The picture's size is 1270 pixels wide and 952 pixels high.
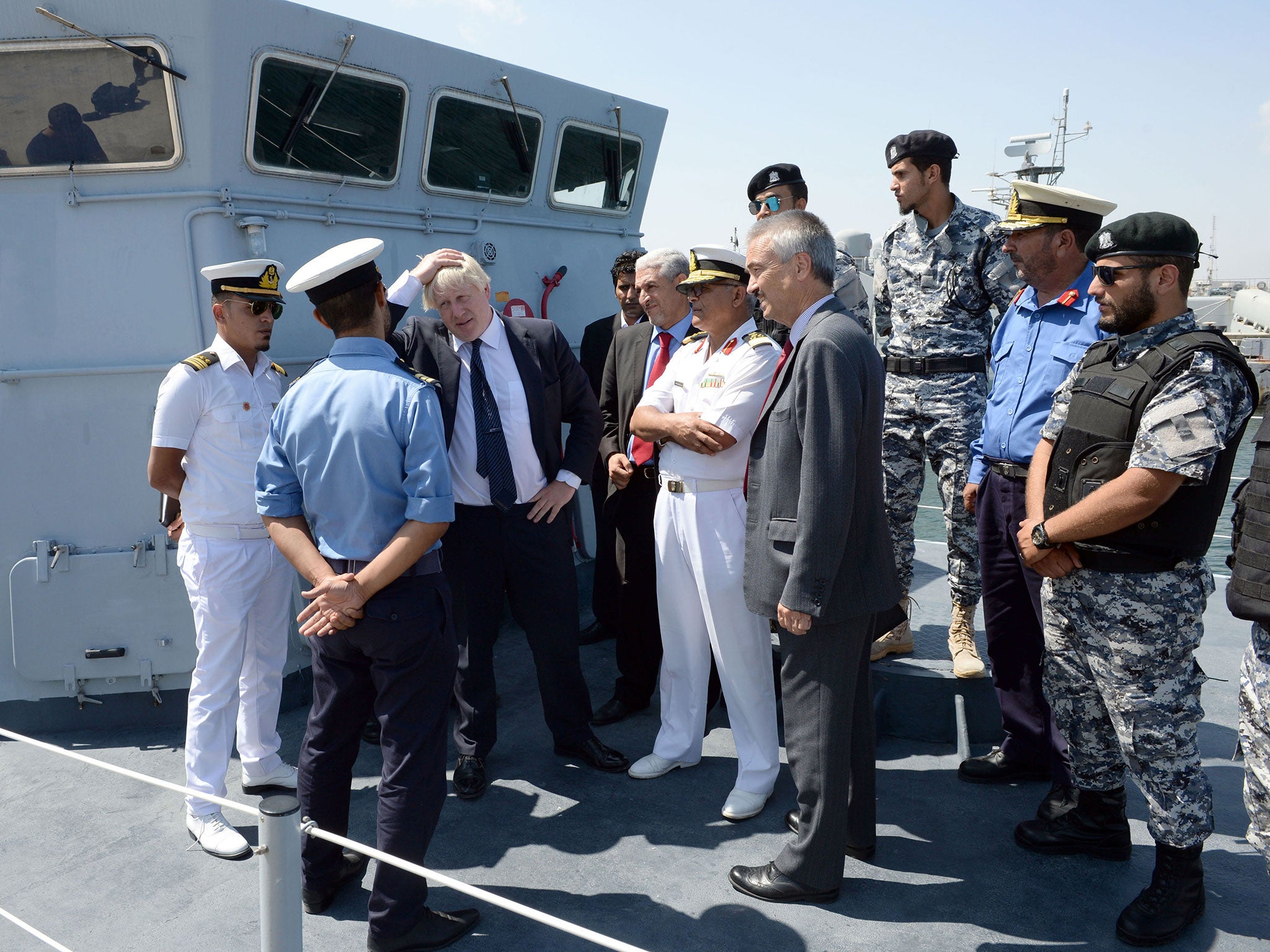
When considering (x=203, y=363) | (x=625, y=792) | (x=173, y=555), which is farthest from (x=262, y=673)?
(x=625, y=792)

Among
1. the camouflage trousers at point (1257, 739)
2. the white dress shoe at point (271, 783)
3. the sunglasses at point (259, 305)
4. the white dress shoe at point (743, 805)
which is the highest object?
the sunglasses at point (259, 305)

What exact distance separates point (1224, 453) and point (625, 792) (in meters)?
2.31

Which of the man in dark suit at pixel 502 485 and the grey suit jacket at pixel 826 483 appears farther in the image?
the man in dark suit at pixel 502 485

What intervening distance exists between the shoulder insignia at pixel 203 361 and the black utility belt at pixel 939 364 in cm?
272

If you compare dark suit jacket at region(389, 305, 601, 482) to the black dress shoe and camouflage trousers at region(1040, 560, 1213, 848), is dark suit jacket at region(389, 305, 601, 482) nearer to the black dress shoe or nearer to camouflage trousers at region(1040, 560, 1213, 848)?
the black dress shoe

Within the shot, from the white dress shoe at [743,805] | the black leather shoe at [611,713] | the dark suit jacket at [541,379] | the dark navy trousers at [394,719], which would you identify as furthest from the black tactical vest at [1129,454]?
the black leather shoe at [611,713]

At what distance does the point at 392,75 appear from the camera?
177 inches

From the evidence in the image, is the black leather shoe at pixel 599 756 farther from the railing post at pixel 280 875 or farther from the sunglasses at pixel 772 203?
the sunglasses at pixel 772 203

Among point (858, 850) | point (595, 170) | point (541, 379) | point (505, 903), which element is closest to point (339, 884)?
point (505, 903)

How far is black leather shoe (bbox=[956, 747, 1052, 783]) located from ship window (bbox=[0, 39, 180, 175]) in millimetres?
4078

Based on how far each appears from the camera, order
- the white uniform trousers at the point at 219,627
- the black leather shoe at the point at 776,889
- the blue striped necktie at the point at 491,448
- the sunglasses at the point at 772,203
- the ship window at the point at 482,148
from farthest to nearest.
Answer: the ship window at the point at 482,148 < the sunglasses at the point at 772,203 < the blue striped necktie at the point at 491,448 < the white uniform trousers at the point at 219,627 < the black leather shoe at the point at 776,889

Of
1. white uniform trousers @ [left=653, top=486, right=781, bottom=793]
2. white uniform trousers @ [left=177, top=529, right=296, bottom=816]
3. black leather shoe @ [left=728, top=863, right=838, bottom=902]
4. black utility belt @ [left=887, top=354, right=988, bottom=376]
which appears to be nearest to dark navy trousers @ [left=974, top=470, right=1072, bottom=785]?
black utility belt @ [left=887, top=354, right=988, bottom=376]

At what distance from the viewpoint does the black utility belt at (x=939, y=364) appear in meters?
3.81

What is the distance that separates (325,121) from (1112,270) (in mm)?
3453
